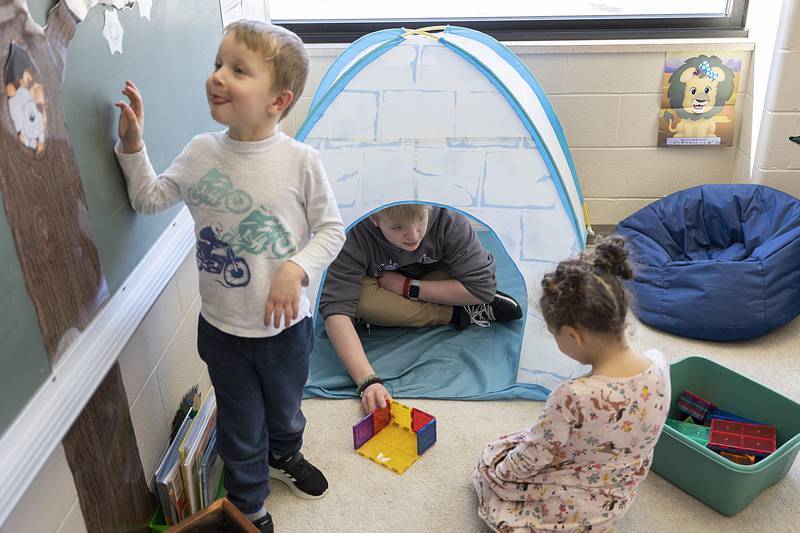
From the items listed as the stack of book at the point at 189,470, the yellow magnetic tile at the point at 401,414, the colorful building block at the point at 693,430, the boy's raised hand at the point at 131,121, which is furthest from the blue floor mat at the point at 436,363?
the boy's raised hand at the point at 131,121

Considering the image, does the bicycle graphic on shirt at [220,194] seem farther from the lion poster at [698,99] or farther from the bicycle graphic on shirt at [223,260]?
the lion poster at [698,99]

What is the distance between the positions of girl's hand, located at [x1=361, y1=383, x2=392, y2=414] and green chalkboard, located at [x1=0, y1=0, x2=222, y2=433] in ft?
2.04

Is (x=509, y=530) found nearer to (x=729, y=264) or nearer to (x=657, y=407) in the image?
(x=657, y=407)

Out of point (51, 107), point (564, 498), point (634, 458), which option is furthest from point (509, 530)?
point (51, 107)

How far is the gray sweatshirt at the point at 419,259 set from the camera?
1.96m

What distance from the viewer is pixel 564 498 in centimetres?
135

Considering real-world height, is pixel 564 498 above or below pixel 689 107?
below

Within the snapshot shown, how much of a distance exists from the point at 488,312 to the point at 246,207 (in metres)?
1.10

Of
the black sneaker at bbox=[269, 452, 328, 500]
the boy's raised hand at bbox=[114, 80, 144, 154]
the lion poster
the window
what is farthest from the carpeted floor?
the window

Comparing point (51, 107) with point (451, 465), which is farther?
point (451, 465)

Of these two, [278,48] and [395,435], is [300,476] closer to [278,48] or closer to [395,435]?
[395,435]

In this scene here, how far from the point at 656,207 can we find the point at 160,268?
1.63 m

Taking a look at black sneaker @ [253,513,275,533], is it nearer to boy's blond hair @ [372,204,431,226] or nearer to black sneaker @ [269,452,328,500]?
black sneaker @ [269,452,328,500]

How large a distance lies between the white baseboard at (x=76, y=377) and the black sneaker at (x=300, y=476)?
1.49ft
